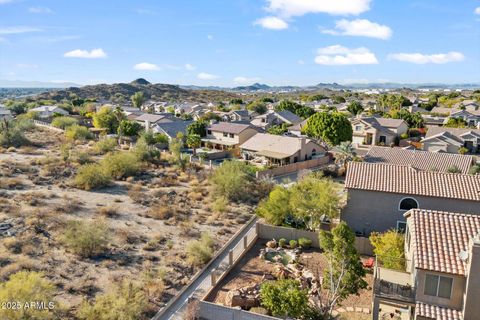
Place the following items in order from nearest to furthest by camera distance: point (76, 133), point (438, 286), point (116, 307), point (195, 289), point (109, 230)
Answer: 1. point (438, 286)
2. point (116, 307)
3. point (195, 289)
4. point (109, 230)
5. point (76, 133)

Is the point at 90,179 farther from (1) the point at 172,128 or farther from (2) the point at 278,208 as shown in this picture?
(1) the point at 172,128

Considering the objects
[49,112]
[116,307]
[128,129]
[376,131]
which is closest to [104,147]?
[128,129]

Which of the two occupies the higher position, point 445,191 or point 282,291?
point 445,191

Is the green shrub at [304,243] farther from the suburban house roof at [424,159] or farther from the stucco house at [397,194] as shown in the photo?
the suburban house roof at [424,159]

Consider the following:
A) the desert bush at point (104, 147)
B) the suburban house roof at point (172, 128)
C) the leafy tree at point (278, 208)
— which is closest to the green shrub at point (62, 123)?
the suburban house roof at point (172, 128)

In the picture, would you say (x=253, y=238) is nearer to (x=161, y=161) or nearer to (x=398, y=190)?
(x=398, y=190)

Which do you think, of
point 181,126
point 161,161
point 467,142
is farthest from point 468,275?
point 181,126
